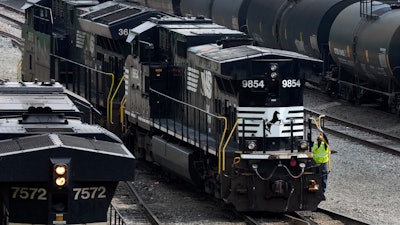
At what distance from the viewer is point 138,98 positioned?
2139 centimetres

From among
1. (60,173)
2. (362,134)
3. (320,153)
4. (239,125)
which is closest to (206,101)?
(239,125)

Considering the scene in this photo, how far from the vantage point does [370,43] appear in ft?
92.9

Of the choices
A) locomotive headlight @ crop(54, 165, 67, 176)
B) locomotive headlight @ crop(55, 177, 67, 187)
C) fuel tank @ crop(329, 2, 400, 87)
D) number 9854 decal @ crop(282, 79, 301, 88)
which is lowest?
fuel tank @ crop(329, 2, 400, 87)

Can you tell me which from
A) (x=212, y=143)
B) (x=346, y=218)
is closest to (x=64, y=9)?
(x=212, y=143)

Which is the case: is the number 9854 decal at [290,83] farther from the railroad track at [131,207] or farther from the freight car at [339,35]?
the freight car at [339,35]

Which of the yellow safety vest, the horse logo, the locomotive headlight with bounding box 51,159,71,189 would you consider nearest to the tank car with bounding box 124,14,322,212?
the horse logo

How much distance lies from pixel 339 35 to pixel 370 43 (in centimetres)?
214

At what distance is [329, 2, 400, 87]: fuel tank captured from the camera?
27.3 meters

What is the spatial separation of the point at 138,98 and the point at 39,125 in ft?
34.1

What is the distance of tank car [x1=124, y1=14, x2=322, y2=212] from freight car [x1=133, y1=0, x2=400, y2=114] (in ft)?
30.2

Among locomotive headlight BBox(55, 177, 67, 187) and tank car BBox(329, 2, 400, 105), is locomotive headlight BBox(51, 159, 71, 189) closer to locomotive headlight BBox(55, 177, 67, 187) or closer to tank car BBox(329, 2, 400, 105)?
locomotive headlight BBox(55, 177, 67, 187)

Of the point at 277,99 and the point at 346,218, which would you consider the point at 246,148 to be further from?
the point at 346,218

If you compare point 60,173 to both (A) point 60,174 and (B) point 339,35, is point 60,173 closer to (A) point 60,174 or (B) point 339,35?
(A) point 60,174

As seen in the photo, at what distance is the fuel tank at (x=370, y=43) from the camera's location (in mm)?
27312
